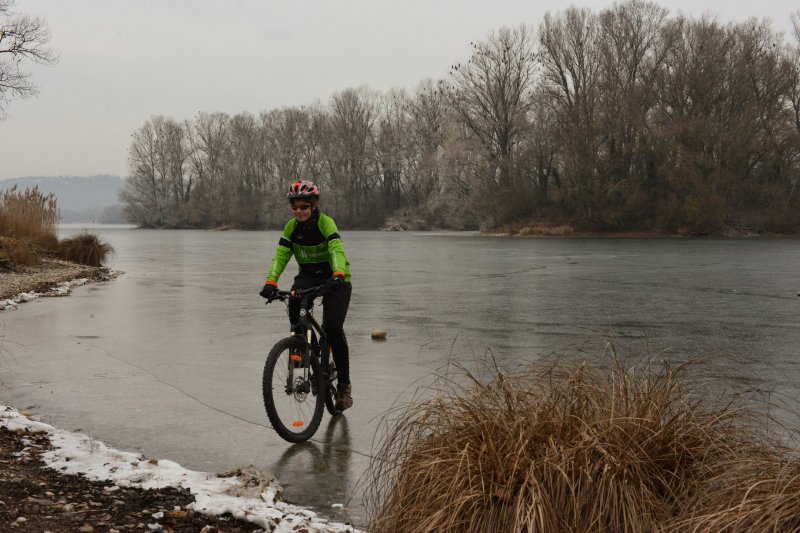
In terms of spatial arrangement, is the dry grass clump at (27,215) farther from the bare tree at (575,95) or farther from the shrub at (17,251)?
the bare tree at (575,95)

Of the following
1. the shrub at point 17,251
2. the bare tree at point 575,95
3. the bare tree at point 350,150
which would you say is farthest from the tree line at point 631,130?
the shrub at point 17,251

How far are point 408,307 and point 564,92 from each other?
5107 centimetres

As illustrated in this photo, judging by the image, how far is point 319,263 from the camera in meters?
6.62

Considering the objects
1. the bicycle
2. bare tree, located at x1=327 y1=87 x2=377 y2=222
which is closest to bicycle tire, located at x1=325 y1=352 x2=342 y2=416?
the bicycle

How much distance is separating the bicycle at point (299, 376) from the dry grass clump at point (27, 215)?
58.0 feet

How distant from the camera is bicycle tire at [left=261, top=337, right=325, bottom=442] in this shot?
5797mm

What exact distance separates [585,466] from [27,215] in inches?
881

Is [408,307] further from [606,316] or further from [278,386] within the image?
[278,386]

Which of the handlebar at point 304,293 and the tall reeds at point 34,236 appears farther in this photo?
the tall reeds at point 34,236

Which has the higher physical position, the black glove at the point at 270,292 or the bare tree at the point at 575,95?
the bare tree at the point at 575,95

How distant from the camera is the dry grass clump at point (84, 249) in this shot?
2458 cm

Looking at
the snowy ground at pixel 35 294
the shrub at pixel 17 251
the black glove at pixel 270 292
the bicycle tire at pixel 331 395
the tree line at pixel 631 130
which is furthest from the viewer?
the tree line at pixel 631 130

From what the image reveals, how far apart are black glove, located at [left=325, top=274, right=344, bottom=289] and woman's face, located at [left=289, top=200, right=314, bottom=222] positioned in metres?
0.58

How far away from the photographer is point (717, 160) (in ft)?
180
